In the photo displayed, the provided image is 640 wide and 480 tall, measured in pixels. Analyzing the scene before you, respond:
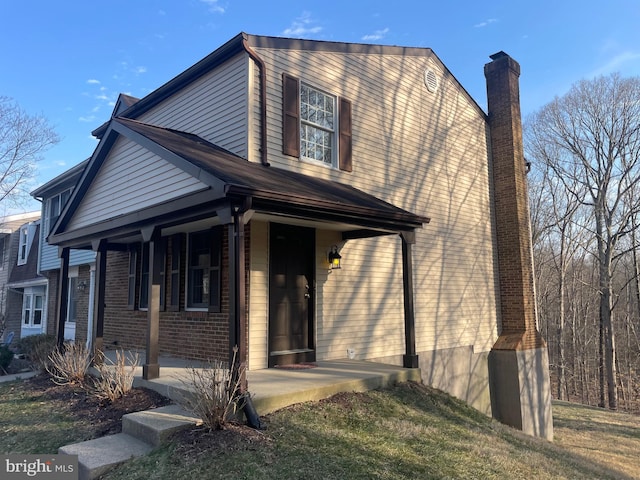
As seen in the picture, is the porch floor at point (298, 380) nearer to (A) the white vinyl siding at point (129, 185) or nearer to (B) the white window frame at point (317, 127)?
(A) the white vinyl siding at point (129, 185)

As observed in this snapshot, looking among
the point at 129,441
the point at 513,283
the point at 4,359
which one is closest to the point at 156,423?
the point at 129,441

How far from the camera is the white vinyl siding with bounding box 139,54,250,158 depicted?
7500 mm

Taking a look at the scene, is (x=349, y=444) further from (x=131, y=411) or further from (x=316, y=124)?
(x=316, y=124)

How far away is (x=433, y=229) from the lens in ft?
35.4

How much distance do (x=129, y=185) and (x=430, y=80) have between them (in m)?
7.67

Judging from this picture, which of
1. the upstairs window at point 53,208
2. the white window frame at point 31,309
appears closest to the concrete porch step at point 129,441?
the upstairs window at point 53,208

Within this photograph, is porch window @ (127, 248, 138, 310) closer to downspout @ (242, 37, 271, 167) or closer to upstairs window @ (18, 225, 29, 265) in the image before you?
downspout @ (242, 37, 271, 167)

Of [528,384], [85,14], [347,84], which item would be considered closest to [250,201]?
[347,84]

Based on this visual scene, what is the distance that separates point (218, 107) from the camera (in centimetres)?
809

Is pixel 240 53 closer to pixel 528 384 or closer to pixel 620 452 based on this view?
pixel 528 384

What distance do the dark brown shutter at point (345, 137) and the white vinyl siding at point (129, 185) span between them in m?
3.40

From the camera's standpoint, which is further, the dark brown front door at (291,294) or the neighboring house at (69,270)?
the neighboring house at (69,270)

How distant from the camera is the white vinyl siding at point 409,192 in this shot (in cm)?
848

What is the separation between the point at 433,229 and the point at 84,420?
803 cm
